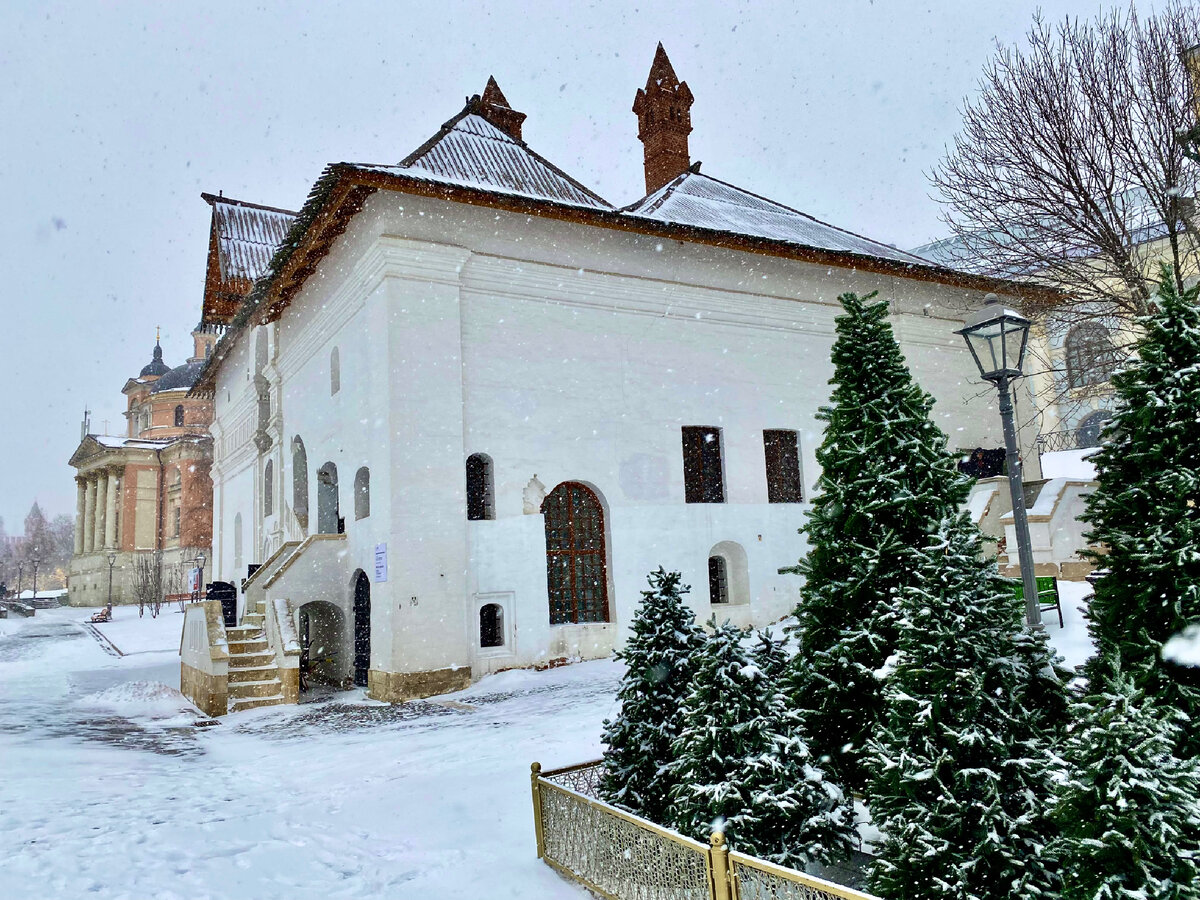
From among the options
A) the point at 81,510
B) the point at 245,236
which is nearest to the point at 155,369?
the point at 81,510

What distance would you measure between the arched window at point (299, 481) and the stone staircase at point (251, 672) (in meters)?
5.25

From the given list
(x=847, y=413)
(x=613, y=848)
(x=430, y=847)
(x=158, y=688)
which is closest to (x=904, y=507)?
(x=847, y=413)

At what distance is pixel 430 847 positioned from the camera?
631 cm

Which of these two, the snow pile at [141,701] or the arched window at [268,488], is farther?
the arched window at [268,488]

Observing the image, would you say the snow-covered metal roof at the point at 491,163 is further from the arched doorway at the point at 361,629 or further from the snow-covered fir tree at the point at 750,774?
the snow-covered fir tree at the point at 750,774

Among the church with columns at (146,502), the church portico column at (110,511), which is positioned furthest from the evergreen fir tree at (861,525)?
the church portico column at (110,511)

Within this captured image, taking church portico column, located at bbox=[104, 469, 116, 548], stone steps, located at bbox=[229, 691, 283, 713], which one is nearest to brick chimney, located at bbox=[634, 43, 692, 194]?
stone steps, located at bbox=[229, 691, 283, 713]

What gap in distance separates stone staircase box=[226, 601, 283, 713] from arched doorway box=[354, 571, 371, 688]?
1.77 m

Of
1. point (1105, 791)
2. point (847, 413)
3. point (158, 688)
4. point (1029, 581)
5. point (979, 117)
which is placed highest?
point (979, 117)

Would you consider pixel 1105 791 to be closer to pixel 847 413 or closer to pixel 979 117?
pixel 847 413

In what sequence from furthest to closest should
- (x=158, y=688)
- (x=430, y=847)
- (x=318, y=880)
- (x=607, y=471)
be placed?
(x=158, y=688)
(x=607, y=471)
(x=430, y=847)
(x=318, y=880)

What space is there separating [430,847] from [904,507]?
4.14 m

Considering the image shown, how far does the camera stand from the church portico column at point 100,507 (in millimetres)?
65750

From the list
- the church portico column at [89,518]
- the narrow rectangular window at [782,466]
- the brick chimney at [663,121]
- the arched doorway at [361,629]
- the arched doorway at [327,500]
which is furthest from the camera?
the church portico column at [89,518]
